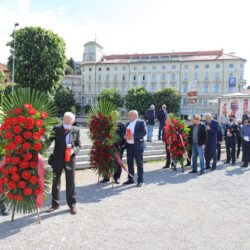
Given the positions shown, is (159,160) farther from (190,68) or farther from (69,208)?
(190,68)

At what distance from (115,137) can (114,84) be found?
92.5 metres

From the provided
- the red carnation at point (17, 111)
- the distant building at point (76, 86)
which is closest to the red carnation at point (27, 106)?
the red carnation at point (17, 111)

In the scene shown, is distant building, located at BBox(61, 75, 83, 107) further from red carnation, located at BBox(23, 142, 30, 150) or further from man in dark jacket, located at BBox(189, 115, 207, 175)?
red carnation, located at BBox(23, 142, 30, 150)

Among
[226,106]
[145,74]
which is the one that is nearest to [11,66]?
[226,106]

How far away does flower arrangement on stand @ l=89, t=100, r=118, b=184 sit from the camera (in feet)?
28.1

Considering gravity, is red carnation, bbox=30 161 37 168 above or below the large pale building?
below

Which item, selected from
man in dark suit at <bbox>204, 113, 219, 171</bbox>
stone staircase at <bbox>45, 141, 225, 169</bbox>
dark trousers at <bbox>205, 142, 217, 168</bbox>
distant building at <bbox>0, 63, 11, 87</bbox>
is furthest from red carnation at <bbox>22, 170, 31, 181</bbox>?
distant building at <bbox>0, 63, 11, 87</bbox>

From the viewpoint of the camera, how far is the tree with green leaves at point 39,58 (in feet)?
101

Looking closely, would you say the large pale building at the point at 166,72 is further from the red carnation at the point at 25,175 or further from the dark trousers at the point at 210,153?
the red carnation at the point at 25,175

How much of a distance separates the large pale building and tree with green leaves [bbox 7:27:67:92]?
5839 centimetres

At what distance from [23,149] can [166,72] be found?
3625 inches

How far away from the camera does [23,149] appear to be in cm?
543

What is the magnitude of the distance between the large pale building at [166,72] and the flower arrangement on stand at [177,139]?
7367cm

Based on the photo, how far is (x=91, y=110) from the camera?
8711 millimetres
